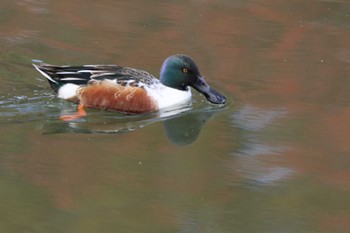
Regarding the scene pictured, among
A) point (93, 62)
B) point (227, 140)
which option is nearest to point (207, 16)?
point (93, 62)

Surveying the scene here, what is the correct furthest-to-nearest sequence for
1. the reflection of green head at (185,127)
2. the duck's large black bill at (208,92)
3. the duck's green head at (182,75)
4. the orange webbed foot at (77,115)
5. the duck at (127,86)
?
1. the duck's green head at (182,75)
2. the duck's large black bill at (208,92)
3. the duck at (127,86)
4. the orange webbed foot at (77,115)
5. the reflection of green head at (185,127)

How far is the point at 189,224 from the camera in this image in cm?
641

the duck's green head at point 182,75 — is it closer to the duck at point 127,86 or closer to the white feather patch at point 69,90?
the duck at point 127,86

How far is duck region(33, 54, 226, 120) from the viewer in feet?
29.2

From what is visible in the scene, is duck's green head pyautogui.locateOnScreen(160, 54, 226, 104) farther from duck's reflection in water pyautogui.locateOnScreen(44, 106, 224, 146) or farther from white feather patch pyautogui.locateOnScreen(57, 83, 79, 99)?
white feather patch pyautogui.locateOnScreen(57, 83, 79, 99)

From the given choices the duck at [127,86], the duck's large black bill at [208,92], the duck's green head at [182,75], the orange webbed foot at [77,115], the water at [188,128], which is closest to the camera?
the water at [188,128]

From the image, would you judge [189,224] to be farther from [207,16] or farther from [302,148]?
[207,16]

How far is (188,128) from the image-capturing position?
337 inches

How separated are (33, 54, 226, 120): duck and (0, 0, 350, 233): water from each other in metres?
0.13

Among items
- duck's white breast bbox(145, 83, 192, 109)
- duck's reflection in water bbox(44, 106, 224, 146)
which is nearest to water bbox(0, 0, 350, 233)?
duck's reflection in water bbox(44, 106, 224, 146)

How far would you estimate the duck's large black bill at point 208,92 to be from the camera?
905 centimetres

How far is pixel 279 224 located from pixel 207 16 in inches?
230

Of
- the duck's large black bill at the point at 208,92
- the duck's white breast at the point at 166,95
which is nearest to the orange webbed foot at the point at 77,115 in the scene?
the duck's white breast at the point at 166,95

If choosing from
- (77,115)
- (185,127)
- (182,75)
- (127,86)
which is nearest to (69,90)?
(77,115)
